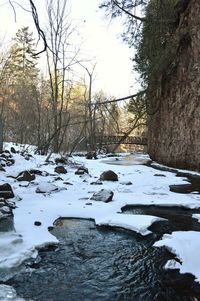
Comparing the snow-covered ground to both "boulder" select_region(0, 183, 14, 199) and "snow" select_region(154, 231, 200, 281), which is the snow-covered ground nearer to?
"snow" select_region(154, 231, 200, 281)

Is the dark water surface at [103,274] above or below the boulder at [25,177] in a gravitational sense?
below

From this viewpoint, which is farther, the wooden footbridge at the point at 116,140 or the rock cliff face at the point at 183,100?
the wooden footbridge at the point at 116,140

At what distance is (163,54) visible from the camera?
50.4 ft

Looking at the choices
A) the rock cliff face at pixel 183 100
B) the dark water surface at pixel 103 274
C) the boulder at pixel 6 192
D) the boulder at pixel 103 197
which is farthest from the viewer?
the rock cliff face at pixel 183 100

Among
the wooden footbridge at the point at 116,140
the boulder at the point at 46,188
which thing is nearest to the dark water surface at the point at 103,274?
the boulder at the point at 46,188

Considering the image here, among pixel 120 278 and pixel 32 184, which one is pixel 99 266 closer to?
pixel 120 278

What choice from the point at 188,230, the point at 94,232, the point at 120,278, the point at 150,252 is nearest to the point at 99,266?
the point at 120,278

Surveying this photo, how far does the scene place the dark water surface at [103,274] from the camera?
13.9 ft

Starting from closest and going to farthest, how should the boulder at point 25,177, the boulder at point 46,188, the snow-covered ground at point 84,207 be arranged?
the snow-covered ground at point 84,207 < the boulder at point 46,188 < the boulder at point 25,177

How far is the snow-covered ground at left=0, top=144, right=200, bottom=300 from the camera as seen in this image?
540 cm

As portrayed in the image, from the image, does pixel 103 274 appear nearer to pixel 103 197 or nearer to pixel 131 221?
pixel 131 221

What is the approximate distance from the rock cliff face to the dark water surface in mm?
8865

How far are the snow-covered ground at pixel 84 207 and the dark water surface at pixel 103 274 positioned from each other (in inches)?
9.2

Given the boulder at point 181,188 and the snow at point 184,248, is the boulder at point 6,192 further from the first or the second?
the boulder at point 181,188
